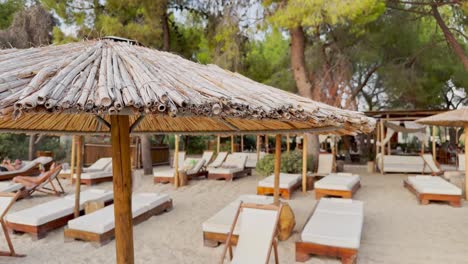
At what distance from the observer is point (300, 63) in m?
11.8

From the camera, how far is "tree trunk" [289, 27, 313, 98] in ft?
38.1

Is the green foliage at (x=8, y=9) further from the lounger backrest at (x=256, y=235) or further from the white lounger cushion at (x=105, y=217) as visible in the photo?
the lounger backrest at (x=256, y=235)

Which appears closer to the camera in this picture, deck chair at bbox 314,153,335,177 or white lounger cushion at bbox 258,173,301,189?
white lounger cushion at bbox 258,173,301,189

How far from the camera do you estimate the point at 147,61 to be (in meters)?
2.34

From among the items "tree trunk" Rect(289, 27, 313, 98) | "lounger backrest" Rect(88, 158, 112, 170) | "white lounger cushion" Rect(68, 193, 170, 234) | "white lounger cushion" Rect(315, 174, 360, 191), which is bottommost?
"white lounger cushion" Rect(68, 193, 170, 234)

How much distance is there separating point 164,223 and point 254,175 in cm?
682

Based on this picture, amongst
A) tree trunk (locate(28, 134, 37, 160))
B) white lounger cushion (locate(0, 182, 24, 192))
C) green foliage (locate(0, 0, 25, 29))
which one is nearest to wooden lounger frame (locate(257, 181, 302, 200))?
white lounger cushion (locate(0, 182, 24, 192))

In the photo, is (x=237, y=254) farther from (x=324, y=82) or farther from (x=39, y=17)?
(x=39, y=17)

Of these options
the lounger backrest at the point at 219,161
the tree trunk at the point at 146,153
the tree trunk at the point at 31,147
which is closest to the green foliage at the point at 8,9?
the tree trunk at the point at 31,147

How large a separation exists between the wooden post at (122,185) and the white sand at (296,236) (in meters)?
1.90

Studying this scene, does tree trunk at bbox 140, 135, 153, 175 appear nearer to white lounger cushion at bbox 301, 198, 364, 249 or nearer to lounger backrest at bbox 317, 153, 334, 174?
lounger backrest at bbox 317, 153, 334, 174

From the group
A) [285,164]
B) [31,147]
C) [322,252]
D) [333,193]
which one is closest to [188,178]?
[285,164]

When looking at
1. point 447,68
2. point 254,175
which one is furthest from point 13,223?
point 447,68

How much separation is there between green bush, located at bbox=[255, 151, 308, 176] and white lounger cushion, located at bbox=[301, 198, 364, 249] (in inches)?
183
